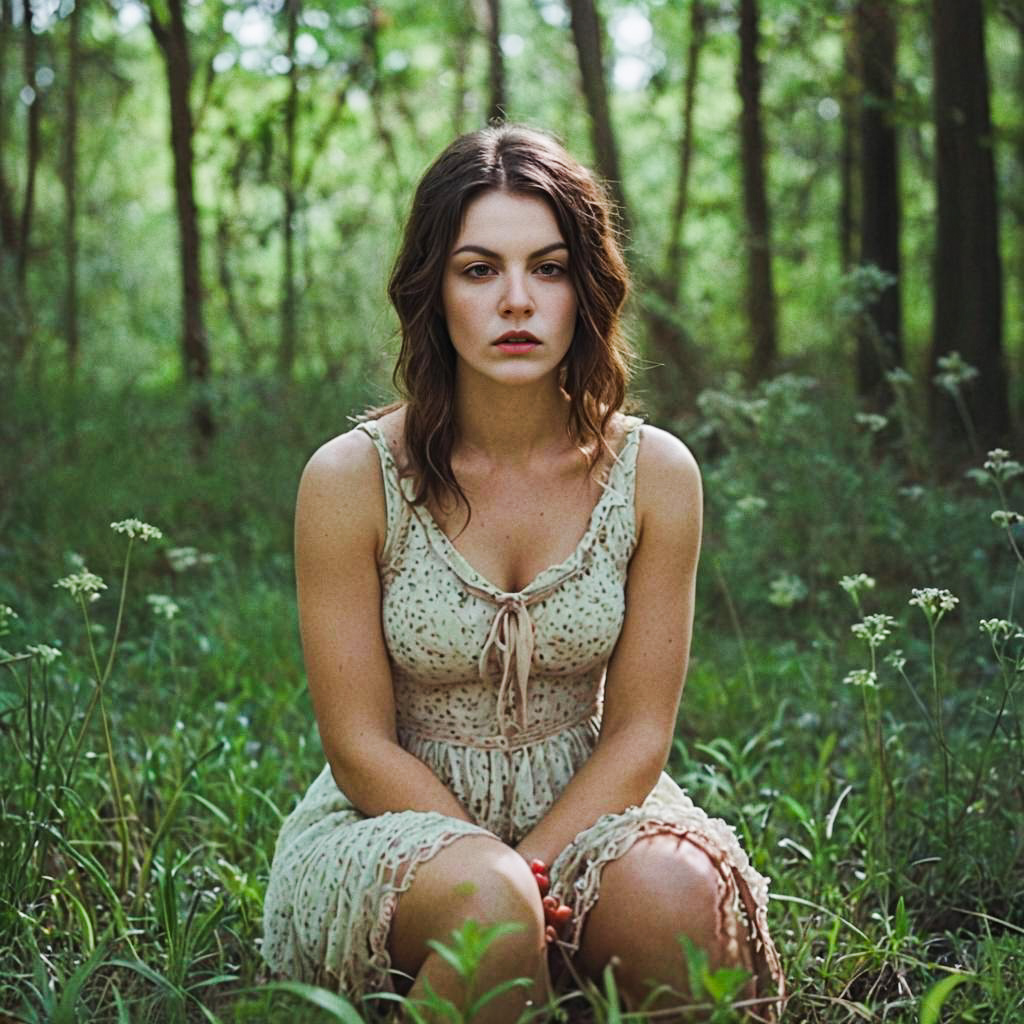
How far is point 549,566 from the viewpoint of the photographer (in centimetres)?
230

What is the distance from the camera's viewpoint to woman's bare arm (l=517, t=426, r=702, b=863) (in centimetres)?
222

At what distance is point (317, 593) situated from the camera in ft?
7.38

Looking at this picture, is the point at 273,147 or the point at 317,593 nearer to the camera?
the point at 317,593

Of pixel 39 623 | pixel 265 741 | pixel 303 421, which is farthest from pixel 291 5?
pixel 265 741

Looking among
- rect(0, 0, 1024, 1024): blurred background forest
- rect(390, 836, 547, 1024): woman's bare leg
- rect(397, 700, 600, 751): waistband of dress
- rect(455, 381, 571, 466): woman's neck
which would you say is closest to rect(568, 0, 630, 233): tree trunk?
rect(0, 0, 1024, 1024): blurred background forest

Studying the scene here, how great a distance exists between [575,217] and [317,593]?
74cm

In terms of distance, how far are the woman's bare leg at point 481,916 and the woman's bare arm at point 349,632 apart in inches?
10.3

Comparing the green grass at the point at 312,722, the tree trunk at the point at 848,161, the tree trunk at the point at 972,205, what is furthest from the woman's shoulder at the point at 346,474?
the tree trunk at the point at 848,161

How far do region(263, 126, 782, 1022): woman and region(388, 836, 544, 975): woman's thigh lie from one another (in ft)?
0.32

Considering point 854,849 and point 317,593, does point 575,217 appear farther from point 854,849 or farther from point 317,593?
point 854,849

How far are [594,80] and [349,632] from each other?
434 cm

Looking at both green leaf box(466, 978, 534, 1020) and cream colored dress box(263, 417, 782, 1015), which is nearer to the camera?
green leaf box(466, 978, 534, 1020)

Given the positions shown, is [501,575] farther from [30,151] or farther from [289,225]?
[30,151]

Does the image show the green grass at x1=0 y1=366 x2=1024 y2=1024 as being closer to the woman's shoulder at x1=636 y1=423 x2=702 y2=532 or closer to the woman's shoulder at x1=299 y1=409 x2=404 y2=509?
the woman's shoulder at x1=636 y1=423 x2=702 y2=532
